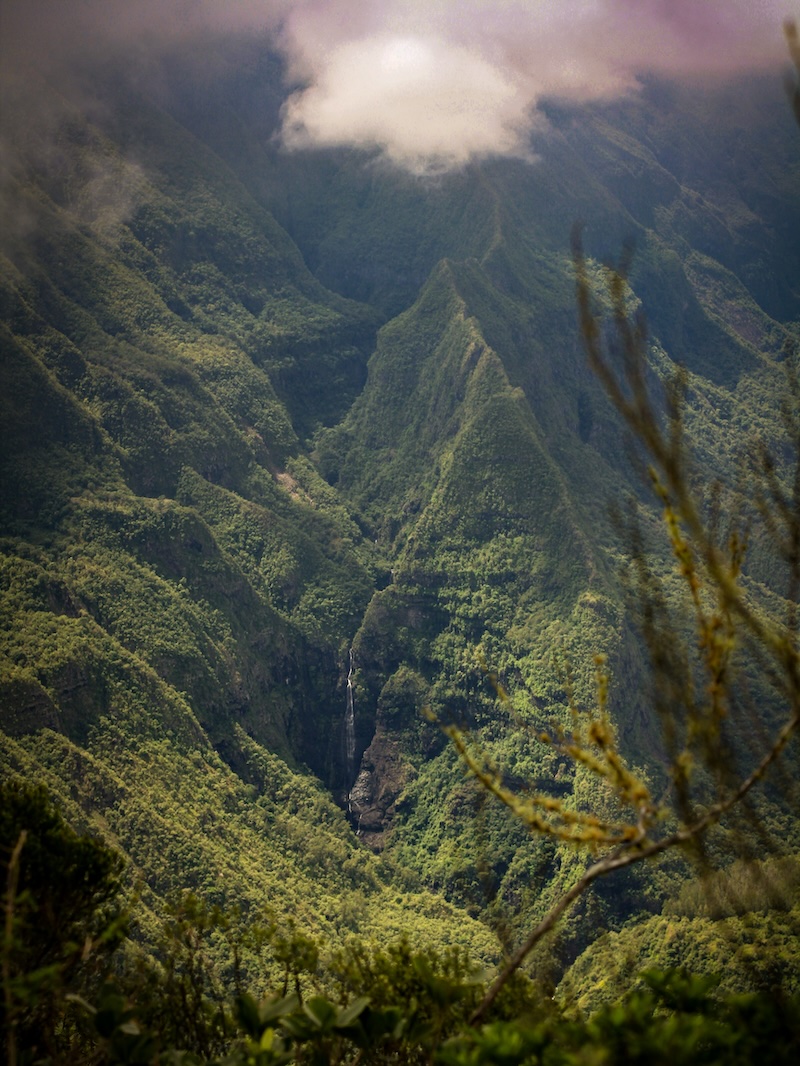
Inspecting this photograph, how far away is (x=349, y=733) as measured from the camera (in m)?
99.2

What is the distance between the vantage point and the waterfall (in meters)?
97.2

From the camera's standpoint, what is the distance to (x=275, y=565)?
103m

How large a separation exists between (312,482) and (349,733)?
96.7 ft

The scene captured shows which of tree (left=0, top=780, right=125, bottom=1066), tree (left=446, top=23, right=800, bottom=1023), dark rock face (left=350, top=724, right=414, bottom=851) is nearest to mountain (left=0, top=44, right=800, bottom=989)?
dark rock face (left=350, top=724, right=414, bottom=851)

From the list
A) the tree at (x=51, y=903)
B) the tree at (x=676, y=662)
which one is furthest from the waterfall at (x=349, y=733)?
the tree at (x=676, y=662)

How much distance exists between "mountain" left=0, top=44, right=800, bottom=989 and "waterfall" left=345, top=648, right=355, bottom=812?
0.30 meters

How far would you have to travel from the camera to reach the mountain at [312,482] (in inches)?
2881

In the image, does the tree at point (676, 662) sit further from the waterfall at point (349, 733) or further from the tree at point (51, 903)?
the waterfall at point (349, 733)

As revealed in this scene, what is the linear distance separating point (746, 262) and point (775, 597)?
91.3 metres

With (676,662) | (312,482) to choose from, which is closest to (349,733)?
(312,482)

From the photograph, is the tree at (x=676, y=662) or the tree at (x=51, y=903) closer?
the tree at (x=676, y=662)

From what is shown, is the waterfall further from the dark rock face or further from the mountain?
the dark rock face

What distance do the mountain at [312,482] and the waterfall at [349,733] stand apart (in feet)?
0.98

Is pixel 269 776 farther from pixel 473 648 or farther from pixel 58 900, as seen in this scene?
pixel 58 900
